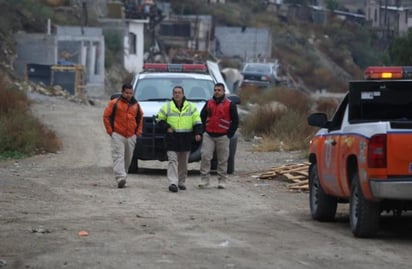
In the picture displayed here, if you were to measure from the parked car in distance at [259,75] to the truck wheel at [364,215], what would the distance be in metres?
47.1

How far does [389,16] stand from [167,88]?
1411 centimetres

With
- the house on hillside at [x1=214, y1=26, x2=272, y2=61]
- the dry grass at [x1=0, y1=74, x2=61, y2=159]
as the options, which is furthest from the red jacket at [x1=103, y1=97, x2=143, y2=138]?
the house on hillside at [x1=214, y1=26, x2=272, y2=61]

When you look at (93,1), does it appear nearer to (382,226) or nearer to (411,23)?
(411,23)

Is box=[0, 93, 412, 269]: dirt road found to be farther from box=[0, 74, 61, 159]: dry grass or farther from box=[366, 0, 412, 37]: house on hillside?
box=[366, 0, 412, 37]: house on hillside

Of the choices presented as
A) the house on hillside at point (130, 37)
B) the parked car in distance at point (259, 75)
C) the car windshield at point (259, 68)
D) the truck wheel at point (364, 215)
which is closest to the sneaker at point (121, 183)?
the truck wheel at point (364, 215)

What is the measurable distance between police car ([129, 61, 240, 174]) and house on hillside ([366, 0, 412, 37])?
9.47 m

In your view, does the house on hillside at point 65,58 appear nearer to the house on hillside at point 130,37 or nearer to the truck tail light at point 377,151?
the house on hillside at point 130,37

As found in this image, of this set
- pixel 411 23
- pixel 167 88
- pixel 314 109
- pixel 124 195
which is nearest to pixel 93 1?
pixel 314 109

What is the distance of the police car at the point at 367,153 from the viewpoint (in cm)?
1166

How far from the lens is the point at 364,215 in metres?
12.1

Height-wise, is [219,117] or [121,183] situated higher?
[219,117]

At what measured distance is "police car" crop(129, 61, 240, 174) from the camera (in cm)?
2039

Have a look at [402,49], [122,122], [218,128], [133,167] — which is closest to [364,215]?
[218,128]

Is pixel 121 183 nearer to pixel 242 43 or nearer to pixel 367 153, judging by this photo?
pixel 367 153
